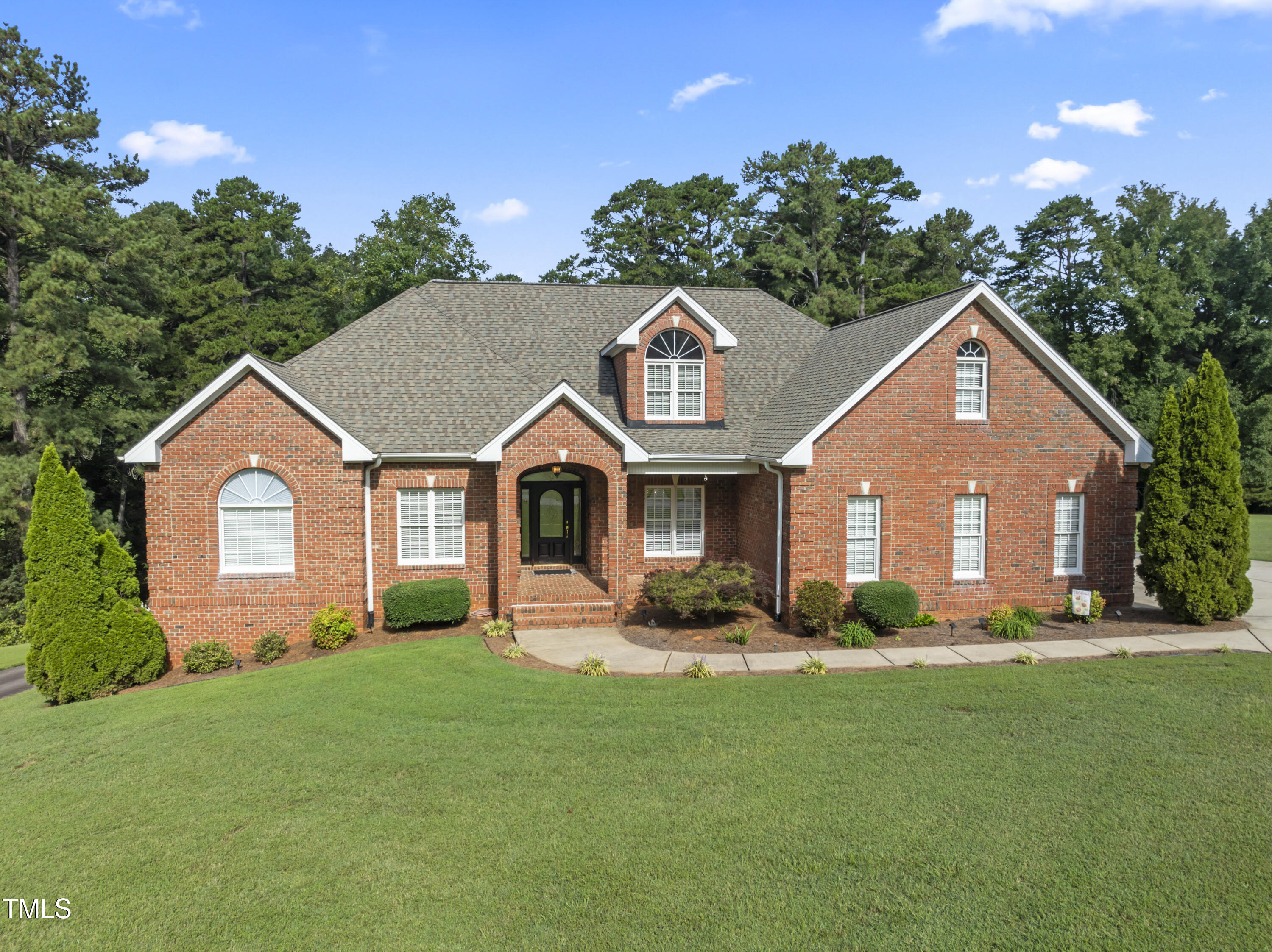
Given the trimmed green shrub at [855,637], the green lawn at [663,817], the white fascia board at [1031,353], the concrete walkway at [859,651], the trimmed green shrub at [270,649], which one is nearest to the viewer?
the green lawn at [663,817]

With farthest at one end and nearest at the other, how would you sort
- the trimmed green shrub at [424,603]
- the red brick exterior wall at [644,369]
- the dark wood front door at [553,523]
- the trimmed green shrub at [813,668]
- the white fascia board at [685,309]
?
the dark wood front door at [553,523]
the red brick exterior wall at [644,369]
the white fascia board at [685,309]
the trimmed green shrub at [424,603]
the trimmed green shrub at [813,668]

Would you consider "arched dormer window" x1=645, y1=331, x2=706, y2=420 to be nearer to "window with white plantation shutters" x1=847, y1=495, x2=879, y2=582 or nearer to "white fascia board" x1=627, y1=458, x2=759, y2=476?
"white fascia board" x1=627, y1=458, x2=759, y2=476

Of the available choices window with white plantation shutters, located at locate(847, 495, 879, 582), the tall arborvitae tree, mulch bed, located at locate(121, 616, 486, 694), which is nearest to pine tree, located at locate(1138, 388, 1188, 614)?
the tall arborvitae tree

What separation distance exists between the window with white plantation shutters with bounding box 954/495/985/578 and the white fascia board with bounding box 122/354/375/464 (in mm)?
13494

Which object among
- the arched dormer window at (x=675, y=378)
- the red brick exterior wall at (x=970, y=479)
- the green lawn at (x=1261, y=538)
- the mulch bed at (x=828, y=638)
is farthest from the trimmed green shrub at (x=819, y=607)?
the green lawn at (x=1261, y=538)

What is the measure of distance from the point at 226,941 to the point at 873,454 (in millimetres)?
14248

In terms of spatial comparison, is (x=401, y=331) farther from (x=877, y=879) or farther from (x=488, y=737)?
(x=877, y=879)

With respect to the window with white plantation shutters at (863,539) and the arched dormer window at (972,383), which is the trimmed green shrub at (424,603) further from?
the arched dormer window at (972,383)

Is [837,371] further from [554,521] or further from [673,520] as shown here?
[554,521]

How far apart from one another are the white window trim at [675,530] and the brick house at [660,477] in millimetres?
53

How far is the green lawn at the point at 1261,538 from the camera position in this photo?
88.5 ft

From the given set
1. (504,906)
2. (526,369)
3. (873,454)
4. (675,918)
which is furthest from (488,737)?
(526,369)

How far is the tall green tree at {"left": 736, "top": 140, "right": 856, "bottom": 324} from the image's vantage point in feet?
146

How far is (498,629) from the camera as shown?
629 inches
